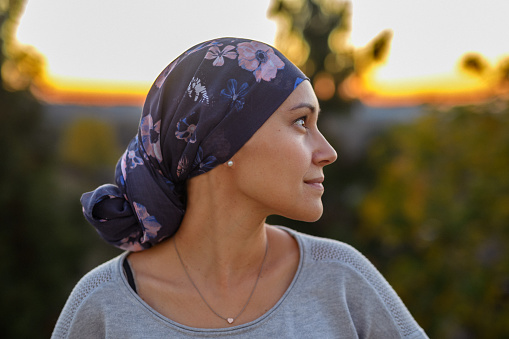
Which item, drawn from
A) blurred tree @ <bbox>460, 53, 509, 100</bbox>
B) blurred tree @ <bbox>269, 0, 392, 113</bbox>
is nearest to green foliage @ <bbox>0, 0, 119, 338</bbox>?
blurred tree @ <bbox>269, 0, 392, 113</bbox>

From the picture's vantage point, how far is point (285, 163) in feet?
5.71

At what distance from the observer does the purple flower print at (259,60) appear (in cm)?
175

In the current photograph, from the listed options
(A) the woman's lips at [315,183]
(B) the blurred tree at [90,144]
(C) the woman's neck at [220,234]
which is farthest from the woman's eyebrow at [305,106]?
(B) the blurred tree at [90,144]

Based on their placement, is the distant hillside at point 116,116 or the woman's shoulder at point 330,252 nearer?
the woman's shoulder at point 330,252

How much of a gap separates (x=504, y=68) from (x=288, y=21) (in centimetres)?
542

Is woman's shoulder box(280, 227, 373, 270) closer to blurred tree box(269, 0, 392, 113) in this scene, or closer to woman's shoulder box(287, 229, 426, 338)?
woman's shoulder box(287, 229, 426, 338)

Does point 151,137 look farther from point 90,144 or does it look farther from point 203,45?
point 90,144

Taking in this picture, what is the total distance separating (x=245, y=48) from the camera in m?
1.79

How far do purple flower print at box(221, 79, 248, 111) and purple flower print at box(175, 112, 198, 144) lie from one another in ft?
0.39

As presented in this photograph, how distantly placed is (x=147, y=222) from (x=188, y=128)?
0.35 meters

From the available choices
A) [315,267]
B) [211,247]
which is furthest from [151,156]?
[315,267]

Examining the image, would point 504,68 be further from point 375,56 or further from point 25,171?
point 25,171

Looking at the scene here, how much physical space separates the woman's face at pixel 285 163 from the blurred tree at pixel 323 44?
6.95m

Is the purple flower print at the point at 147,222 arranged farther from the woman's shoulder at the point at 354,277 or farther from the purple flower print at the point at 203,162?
the woman's shoulder at the point at 354,277
